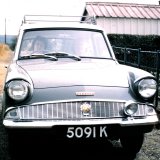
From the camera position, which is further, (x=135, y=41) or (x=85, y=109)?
(x=135, y=41)

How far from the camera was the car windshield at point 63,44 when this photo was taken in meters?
5.44

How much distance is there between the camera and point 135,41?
22.9m

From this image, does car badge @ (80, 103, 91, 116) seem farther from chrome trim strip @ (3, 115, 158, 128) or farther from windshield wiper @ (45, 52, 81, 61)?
windshield wiper @ (45, 52, 81, 61)

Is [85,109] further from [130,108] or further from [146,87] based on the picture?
[146,87]

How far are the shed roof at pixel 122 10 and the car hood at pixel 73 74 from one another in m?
22.0

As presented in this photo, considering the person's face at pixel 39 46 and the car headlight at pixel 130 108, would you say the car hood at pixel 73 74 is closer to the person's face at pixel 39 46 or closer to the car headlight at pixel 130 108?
the car headlight at pixel 130 108

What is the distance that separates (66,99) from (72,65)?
87 centimetres

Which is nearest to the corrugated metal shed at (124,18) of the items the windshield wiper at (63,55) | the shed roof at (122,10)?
the shed roof at (122,10)

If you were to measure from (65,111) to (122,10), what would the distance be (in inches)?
980

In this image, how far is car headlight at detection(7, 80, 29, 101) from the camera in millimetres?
4055

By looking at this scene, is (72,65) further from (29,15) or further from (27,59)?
(29,15)

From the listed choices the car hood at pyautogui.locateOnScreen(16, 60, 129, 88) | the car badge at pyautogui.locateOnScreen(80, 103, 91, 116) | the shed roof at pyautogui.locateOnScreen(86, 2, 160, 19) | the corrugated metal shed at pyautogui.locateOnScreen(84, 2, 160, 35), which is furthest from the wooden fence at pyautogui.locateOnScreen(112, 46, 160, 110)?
the shed roof at pyautogui.locateOnScreen(86, 2, 160, 19)

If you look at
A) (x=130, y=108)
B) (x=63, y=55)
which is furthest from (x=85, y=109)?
(x=63, y=55)

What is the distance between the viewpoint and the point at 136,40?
904 inches
